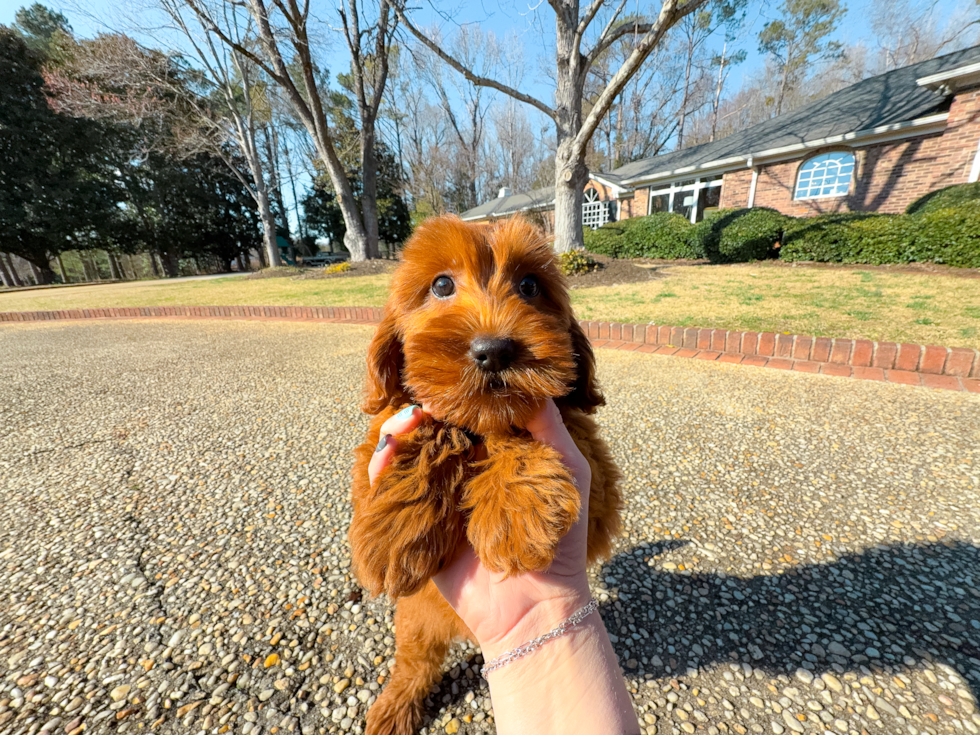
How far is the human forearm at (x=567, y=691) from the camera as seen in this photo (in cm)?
112

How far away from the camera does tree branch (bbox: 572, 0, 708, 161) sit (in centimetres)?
779

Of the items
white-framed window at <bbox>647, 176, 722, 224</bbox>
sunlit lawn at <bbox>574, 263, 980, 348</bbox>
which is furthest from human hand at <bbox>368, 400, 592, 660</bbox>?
white-framed window at <bbox>647, 176, 722, 224</bbox>

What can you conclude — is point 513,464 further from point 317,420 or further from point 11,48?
point 11,48

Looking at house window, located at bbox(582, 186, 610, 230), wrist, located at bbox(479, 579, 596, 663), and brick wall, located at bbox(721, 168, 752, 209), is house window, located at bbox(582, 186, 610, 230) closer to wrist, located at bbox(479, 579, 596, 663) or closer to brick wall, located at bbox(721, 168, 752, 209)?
brick wall, located at bbox(721, 168, 752, 209)

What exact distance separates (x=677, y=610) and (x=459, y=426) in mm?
1458

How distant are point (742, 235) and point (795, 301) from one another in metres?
6.48

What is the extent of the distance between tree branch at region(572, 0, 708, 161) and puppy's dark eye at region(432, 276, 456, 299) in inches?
371

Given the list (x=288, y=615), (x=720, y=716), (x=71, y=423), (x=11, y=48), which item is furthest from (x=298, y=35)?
(x=11, y=48)

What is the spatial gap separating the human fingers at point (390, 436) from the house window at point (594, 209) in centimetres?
2787

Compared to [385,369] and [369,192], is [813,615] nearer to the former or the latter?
[385,369]

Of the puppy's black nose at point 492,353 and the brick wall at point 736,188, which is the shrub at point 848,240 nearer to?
the brick wall at point 736,188

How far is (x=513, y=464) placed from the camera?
1150mm

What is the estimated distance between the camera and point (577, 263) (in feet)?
34.3

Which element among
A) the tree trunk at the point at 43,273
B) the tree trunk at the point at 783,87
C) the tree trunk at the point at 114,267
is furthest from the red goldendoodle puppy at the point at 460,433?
the tree trunk at the point at 783,87
